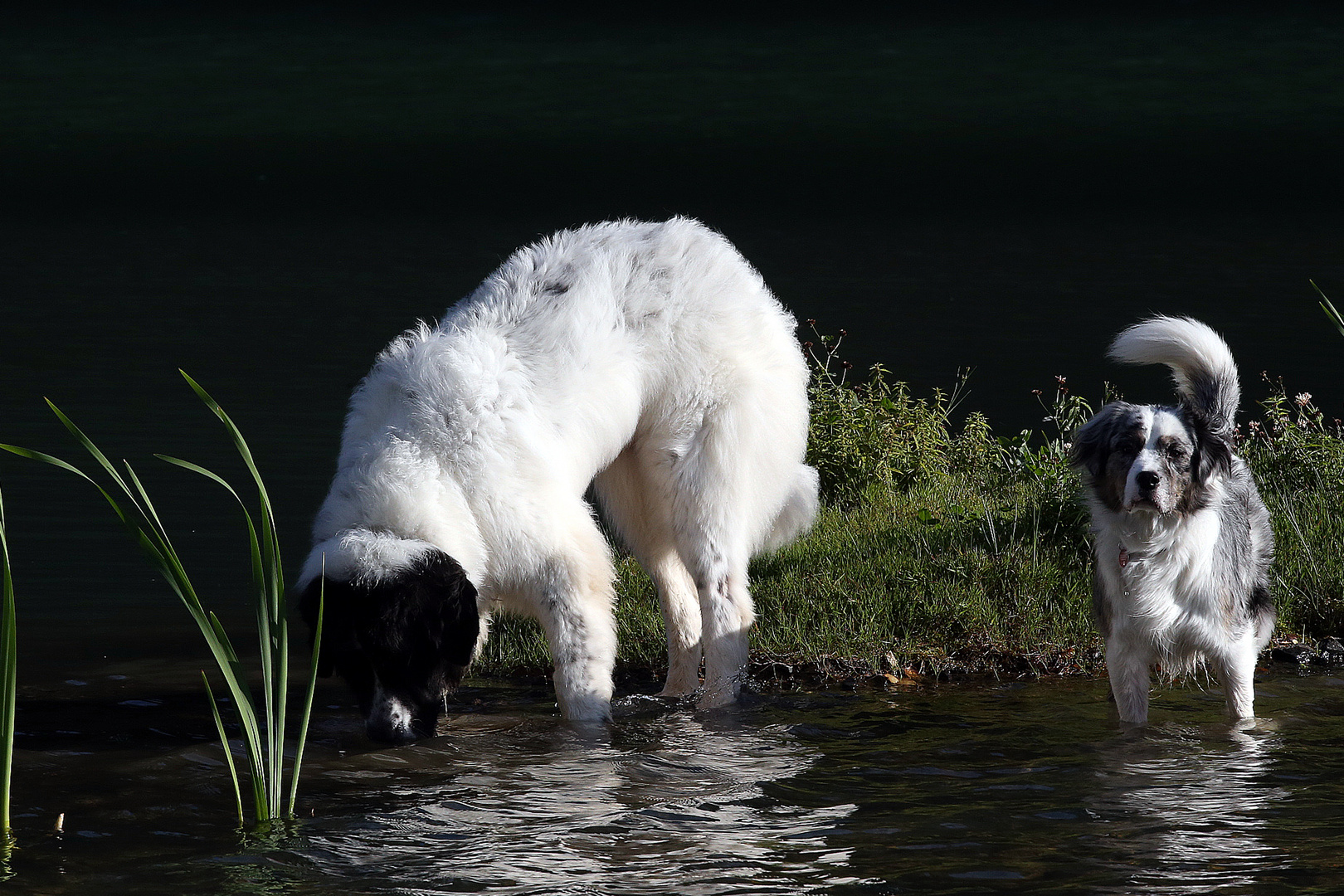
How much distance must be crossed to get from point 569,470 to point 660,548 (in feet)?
3.41

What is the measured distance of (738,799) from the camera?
5.29m

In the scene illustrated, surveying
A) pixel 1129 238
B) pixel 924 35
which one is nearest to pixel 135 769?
pixel 1129 238

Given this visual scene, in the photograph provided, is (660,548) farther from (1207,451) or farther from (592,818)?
(1207,451)

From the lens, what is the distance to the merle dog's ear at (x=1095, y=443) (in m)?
5.82

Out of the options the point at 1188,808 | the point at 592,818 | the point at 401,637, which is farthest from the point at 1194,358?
the point at 401,637

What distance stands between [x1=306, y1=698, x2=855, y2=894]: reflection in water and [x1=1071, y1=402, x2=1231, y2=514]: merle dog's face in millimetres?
1530

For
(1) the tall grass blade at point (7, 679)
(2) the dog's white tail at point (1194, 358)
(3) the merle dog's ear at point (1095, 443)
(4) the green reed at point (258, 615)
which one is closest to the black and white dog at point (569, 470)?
(4) the green reed at point (258, 615)

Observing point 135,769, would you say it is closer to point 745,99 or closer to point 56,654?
point 56,654

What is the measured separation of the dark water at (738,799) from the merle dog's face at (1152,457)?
0.96 m

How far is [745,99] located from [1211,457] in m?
34.1

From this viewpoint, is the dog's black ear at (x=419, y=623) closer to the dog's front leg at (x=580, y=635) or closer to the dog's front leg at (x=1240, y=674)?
the dog's front leg at (x=580, y=635)

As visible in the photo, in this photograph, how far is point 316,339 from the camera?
1831 cm

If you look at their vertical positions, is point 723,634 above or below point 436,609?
below

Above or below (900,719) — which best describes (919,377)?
Answer: above
